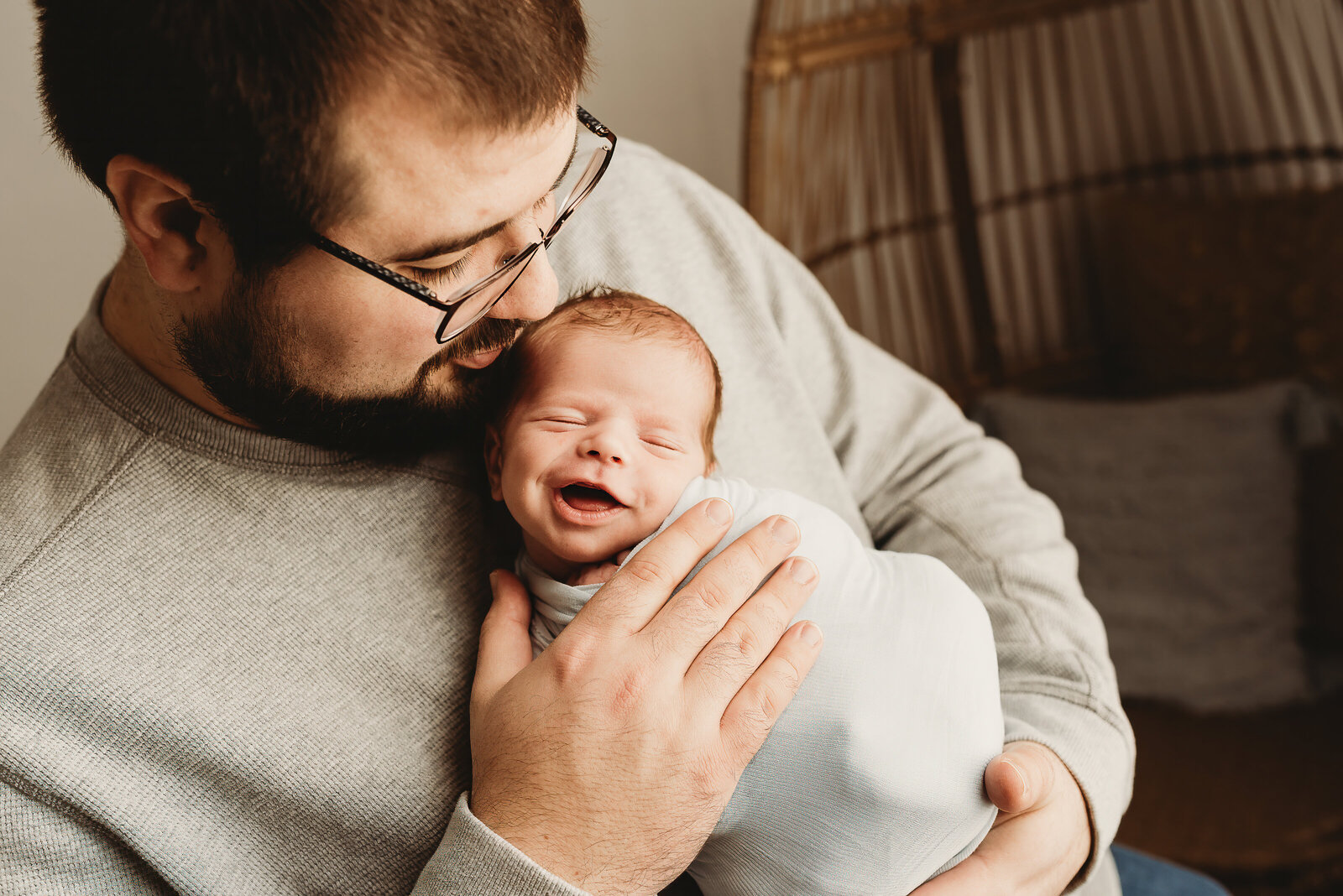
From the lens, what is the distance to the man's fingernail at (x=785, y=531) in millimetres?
1014

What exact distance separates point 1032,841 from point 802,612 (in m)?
0.35

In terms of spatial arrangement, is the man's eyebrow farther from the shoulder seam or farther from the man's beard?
the shoulder seam

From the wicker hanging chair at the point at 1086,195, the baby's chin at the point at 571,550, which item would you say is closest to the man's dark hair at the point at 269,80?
the baby's chin at the point at 571,550

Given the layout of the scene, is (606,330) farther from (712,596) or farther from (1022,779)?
(1022,779)

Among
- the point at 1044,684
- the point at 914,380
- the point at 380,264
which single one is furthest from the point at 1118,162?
the point at 380,264

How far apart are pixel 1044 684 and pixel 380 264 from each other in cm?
89

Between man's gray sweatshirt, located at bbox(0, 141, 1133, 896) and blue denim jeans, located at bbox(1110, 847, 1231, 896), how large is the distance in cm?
30

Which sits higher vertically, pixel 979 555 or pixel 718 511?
pixel 718 511

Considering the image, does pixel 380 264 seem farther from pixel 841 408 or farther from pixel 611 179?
pixel 841 408

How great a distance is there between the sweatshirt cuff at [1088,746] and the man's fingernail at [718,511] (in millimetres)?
408

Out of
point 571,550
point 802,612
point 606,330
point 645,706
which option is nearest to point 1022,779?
point 802,612

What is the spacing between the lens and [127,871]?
0.94m

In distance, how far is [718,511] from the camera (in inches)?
40.3

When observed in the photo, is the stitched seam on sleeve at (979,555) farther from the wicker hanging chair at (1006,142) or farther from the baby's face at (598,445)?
the wicker hanging chair at (1006,142)
